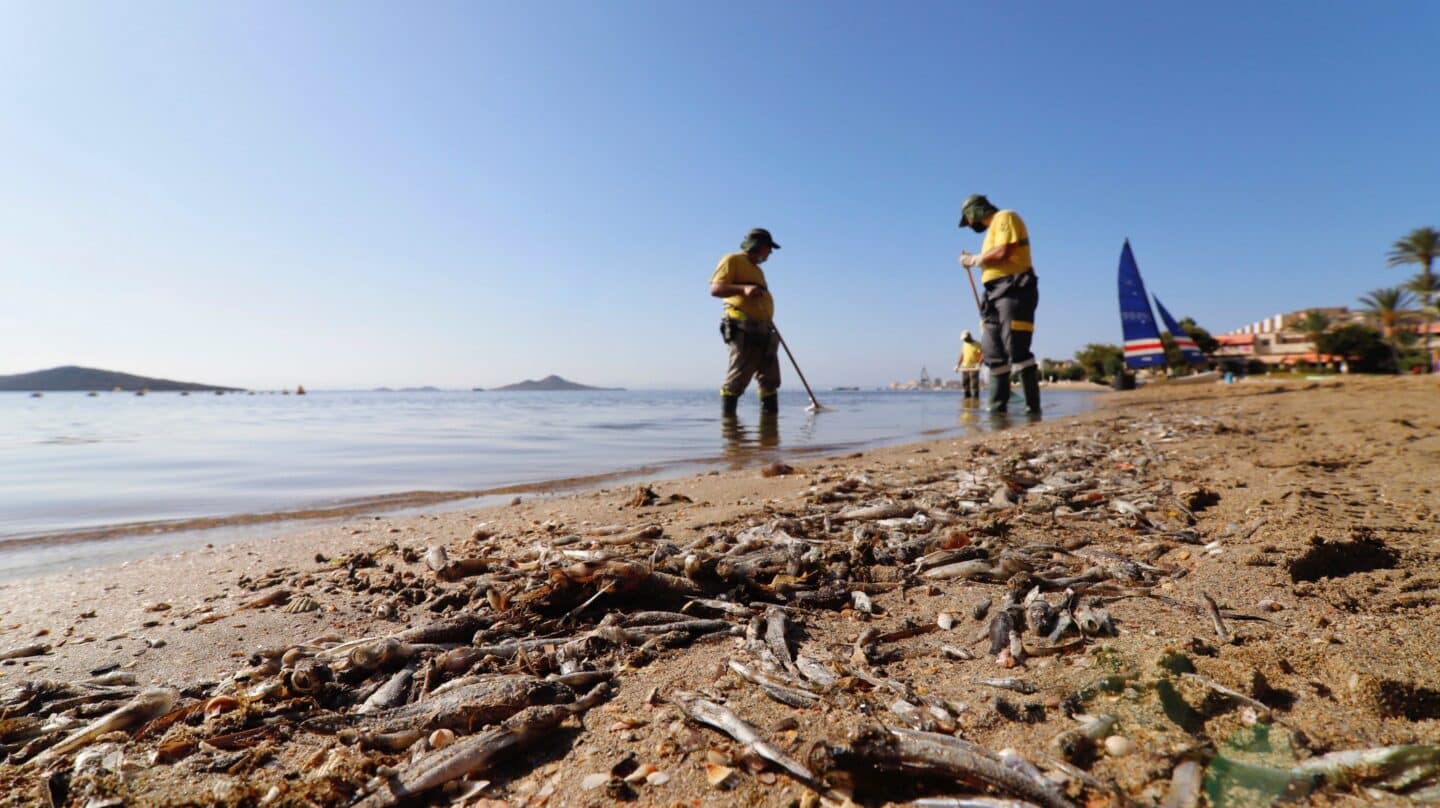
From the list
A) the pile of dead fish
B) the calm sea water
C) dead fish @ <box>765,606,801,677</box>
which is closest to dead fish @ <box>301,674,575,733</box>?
the pile of dead fish

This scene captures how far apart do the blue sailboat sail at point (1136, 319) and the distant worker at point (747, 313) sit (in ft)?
70.2

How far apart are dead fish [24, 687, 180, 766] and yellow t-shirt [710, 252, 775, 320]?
8.89m

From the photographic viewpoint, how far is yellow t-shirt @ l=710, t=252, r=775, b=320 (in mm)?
9898

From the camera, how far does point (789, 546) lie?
7.85 feet

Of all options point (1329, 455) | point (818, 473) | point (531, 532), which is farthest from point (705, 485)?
point (1329, 455)

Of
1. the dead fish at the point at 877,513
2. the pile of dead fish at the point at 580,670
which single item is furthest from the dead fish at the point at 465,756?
the dead fish at the point at 877,513

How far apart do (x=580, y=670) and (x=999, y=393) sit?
9929 mm

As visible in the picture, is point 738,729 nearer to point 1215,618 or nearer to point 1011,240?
point 1215,618

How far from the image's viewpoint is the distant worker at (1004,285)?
8.56 m

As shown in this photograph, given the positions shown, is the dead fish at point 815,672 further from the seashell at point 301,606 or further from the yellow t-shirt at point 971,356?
the yellow t-shirt at point 971,356

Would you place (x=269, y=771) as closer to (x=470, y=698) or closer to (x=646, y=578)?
(x=470, y=698)

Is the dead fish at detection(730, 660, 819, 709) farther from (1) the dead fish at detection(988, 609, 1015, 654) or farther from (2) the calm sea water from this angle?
(2) the calm sea water

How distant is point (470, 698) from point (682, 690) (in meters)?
0.47

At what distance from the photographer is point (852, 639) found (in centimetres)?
168
